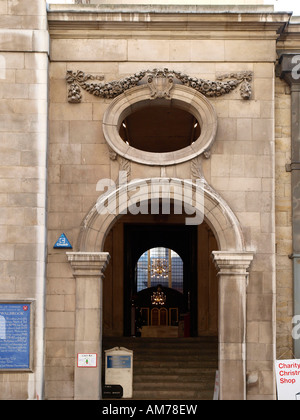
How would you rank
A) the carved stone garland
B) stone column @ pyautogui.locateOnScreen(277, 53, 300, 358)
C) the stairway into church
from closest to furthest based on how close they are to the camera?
the carved stone garland, stone column @ pyautogui.locateOnScreen(277, 53, 300, 358), the stairway into church

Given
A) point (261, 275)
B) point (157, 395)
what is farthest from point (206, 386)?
point (261, 275)

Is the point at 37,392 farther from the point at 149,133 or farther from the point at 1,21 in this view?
the point at 149,133

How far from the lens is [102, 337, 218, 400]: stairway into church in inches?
813

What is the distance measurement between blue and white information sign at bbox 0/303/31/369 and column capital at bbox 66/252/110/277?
1549 mm

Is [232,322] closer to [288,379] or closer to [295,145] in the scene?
[288,379]

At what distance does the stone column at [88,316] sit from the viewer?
17.8 meters

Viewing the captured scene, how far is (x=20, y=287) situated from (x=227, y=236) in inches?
188

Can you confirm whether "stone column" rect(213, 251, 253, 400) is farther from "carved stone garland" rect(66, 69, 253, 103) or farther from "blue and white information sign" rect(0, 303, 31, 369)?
"blue and white information sign" rect(0, 303, 31, 369)

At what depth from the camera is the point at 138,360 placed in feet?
73.5

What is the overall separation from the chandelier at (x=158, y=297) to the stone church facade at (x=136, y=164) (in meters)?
28.9

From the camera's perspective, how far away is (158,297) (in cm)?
4738

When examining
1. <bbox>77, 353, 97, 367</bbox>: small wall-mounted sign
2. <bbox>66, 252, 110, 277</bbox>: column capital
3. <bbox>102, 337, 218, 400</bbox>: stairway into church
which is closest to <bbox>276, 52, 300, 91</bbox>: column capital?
<bbox>66, 252, 110, 277</bbox>: column capital

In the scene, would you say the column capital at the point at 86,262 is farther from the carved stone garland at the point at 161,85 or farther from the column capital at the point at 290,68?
the column capital at the point at 290,68

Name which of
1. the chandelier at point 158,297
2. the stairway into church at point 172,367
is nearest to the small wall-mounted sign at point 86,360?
the stairway into church at point 172,367
